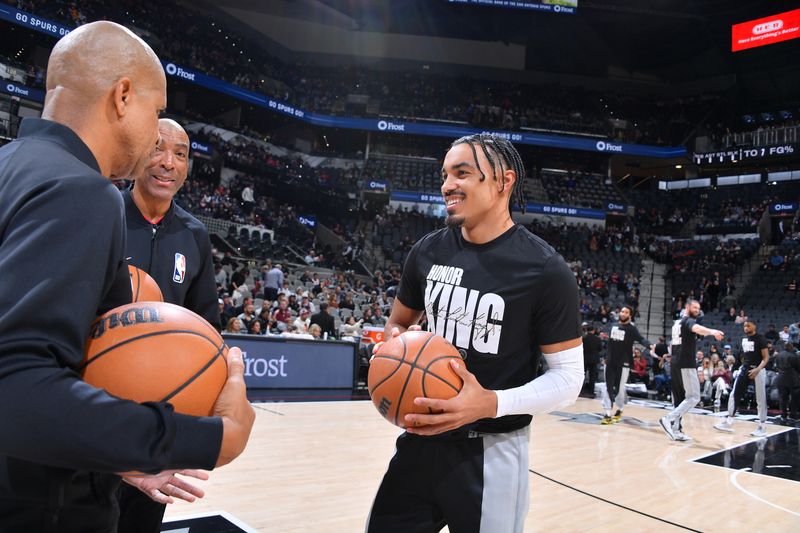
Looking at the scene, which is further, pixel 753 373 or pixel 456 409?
pixel 753 373

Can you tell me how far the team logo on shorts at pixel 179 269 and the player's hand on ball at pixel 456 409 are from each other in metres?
1.15

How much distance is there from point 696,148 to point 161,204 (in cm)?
3246

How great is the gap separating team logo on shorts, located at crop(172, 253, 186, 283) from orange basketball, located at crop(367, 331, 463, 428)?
0.92m

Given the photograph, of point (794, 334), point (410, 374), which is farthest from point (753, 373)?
point (410, 374)

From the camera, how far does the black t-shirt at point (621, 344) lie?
948cm

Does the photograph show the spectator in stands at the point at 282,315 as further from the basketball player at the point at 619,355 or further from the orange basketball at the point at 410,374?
the orange basketball at the point at 410,374

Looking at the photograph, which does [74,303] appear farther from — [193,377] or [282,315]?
[282,315]

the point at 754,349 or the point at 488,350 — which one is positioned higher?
the point at 488,350

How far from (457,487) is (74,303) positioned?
57.3 inches

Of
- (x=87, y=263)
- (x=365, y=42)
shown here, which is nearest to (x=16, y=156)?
(x=87, y=263)

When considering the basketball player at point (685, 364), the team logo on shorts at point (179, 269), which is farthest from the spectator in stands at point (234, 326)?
the team logo on shorts at point (179, 269)

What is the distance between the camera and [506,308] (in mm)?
2100

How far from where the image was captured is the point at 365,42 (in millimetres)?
31531

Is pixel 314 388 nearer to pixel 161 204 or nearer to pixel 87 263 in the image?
pixel 161 204
